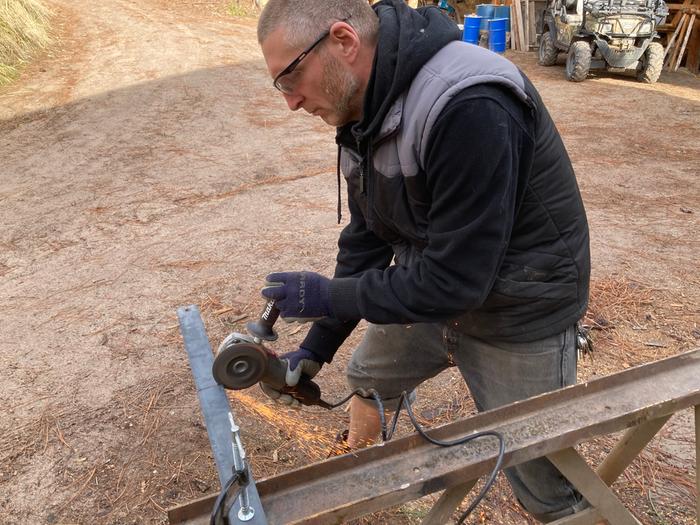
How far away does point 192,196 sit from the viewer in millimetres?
6039

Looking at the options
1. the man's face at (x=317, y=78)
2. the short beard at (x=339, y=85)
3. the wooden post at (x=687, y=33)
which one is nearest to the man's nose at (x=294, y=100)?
the man's face at (x=317, y=78)

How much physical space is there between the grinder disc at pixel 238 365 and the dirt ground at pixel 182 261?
3.44ft

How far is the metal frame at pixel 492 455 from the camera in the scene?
4.95ft

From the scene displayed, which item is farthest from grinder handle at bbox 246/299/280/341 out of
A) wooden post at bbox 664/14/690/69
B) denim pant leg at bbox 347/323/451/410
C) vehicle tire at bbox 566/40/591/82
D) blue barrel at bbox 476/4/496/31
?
blue barrel at bbox 476/4/496/31

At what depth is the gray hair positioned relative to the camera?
168cm

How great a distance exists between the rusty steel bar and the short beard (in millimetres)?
997

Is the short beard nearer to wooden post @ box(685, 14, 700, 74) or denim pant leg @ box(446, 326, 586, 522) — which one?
denim pant leg @ box(446, 326, 586, 522)

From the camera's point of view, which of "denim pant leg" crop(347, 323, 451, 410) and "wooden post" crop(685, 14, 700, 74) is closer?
"denim pant leg" crop(347, 323, 451, 410)

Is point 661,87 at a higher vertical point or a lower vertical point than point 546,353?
lower

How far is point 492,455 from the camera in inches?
63.2

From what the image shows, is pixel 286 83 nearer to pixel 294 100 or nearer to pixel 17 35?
pixel 294 100

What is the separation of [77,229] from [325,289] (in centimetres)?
419

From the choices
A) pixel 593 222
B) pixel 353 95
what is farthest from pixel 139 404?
pixel 593 222

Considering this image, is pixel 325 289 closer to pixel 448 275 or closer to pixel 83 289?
pixel 448 275
